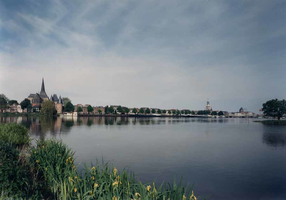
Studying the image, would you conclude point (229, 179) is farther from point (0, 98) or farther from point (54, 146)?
point (0, 98)

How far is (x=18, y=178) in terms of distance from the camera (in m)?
7.02

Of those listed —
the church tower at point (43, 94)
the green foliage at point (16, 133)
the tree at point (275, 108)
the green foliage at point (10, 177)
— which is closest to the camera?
the green foliage at point (10, 177)

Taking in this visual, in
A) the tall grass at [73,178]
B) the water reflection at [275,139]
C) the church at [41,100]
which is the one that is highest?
the church at [41,100]

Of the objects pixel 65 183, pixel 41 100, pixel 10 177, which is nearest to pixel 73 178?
pixel 65 183

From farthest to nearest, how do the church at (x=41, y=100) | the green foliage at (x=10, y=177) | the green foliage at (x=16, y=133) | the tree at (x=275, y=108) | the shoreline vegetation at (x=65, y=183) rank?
the church at (x=41, y=100) < the tree at (x=275, y=108) < the green foliage at (x=16, y=133) < the green foliage at (x=10, y=177) < the shoreline vegetation at (x=65, y=183)

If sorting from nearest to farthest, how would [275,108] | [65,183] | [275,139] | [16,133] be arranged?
[65,183] < [16,133] < [275,139] < [275,108]

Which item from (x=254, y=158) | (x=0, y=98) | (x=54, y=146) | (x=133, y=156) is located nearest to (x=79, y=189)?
(x=54, y=146)

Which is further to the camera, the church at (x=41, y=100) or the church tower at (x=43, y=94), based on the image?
the church tower at (x=43, y=94)

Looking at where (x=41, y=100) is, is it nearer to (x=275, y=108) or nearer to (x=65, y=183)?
(x=275, y=108)

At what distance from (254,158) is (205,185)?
1283 cm

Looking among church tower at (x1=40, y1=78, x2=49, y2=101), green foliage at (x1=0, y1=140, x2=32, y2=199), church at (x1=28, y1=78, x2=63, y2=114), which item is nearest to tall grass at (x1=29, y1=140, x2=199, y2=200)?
green foliage at (x1=0, y1=140, x2=32, y2=199)

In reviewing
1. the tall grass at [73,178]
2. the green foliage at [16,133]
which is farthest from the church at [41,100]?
the tall grass at [73,178]

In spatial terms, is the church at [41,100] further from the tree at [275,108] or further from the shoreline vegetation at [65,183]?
the shoreline vegetation at [65,183]

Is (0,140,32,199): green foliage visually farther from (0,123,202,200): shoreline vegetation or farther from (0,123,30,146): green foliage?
(0,123,30,146): green foliage
